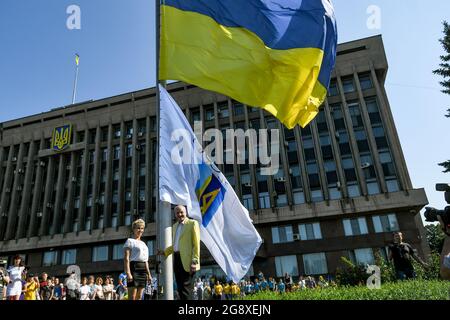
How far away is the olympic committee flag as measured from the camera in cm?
526

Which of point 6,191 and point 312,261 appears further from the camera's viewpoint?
point 6,191

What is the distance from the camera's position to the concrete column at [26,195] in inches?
1743

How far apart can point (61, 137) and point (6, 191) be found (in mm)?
10769

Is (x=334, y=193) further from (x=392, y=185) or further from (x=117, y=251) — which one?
(x=117, y=251)

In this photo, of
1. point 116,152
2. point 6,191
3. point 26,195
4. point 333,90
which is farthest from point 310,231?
point 6,191

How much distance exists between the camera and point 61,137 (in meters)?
47.4

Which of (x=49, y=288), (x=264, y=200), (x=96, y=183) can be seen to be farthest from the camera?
(x=96, y=183)

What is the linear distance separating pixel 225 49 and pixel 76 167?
1772 inches

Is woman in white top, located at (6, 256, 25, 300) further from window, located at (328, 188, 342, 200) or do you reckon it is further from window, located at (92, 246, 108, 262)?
window, located at (92, 246, 108, 262)

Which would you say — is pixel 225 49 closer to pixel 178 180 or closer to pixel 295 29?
pixel 295 29

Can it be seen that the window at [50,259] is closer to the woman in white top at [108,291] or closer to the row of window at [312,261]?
the row of window at [312,261]

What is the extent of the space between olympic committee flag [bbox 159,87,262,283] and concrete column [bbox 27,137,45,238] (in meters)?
45.8

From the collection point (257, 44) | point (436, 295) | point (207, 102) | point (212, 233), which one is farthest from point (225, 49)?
point (207, 102)

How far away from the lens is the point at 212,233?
5.58 m
